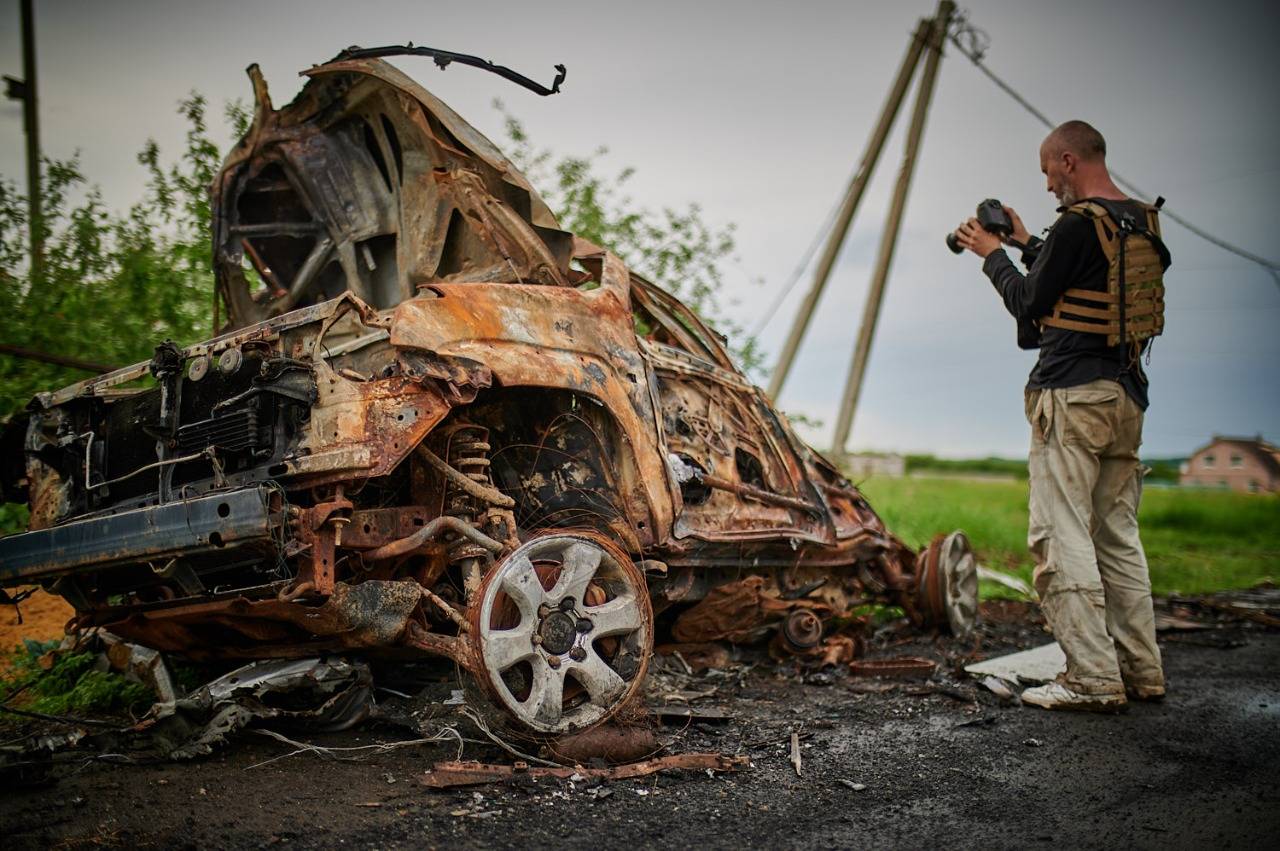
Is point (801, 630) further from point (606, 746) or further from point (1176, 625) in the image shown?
point (1176, 625)

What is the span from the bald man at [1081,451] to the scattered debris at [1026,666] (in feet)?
1.54

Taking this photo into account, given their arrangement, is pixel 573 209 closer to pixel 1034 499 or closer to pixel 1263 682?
pixel 1034 499

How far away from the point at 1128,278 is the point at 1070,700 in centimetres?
206

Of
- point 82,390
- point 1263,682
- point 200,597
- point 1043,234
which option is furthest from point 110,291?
point 1263,682

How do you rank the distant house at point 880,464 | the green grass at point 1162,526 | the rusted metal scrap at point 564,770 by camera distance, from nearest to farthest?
the rusted metal scrap at point 564,770, the green grass at point 1162,526, the distant house at point 880,464

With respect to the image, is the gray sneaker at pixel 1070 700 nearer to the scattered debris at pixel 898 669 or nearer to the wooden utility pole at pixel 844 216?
the scattered debris at pixel 898 669

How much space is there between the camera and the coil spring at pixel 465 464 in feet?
12.1

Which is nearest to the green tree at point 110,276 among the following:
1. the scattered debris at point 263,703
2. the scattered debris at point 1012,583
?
the scattered debris at point 263,703

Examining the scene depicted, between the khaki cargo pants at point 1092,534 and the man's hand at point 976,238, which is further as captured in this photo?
the man's hand at point 976,238

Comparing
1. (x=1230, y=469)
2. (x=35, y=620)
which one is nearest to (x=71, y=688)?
(x=35, y=620)

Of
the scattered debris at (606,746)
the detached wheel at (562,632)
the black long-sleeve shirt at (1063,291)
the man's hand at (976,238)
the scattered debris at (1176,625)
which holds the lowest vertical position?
the scattered debris at (1176,625)

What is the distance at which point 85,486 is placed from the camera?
405cm

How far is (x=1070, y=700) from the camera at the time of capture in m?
4.49

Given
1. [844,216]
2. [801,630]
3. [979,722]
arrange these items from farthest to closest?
[844,216] < [801,630] < [979,722]
